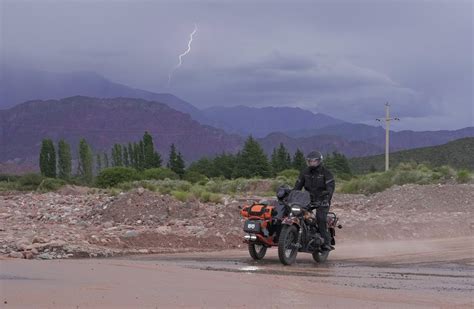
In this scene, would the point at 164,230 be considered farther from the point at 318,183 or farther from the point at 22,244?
the point at 318,183

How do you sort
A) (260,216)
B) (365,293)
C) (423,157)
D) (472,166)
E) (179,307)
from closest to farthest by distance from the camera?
(179,307), (365,293), (260,216), (472,166), (423,157)

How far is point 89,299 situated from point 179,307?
1.27 meters

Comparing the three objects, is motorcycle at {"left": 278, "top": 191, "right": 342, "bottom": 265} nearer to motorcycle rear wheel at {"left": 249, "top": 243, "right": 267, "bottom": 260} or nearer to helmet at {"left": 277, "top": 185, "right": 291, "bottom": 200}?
helmet at {"left": 277, "top": 185, "right": 291, "bottom": 200}

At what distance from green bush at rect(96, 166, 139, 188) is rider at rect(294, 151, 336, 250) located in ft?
170

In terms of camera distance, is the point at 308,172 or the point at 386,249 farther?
the point at 386,249

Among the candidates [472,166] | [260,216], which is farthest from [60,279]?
[472,166]

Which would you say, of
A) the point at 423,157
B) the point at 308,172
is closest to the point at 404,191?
the point at 308,172

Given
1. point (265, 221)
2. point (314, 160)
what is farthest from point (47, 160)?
point (314, 160)

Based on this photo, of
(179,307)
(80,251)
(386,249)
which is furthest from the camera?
(386,249)

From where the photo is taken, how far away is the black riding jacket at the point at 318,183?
14336 millimetres

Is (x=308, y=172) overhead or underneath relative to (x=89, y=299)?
overhead

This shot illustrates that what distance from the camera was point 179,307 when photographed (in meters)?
8.66

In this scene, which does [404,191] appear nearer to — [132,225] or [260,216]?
[132,225]

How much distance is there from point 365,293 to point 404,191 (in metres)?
23.9
